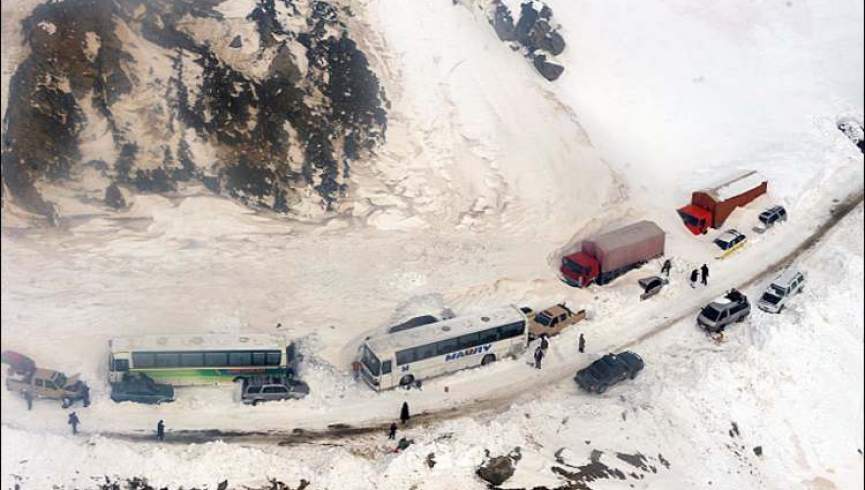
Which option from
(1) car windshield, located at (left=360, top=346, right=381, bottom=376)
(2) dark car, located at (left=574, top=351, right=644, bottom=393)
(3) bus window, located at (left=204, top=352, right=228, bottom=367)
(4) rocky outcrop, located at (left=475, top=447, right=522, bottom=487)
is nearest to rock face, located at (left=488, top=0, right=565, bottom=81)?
(2) dark car, located at (left=574, top=351, right=644, bottom=393)

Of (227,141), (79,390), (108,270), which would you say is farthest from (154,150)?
(79,390)

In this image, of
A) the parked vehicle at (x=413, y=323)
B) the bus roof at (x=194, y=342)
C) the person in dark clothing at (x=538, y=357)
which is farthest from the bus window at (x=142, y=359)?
the person in dark clothing at (x=538, y=357)

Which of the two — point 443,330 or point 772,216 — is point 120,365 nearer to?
point 443,330

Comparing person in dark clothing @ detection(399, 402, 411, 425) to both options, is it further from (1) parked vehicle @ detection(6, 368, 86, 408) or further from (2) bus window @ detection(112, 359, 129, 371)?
(1) parked vehicle @ detection(6, 368, 86, 408)

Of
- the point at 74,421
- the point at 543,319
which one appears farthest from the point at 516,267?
the point at 74,421

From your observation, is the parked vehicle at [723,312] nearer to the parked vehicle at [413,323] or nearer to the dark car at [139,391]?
the parked vehicle at [413,323]

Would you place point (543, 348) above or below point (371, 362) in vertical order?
below

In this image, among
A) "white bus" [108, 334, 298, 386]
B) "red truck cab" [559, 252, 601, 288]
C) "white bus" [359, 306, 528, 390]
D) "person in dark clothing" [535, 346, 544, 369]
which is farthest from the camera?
"red truck cab" [559, 252, 601, 288]
